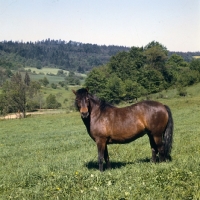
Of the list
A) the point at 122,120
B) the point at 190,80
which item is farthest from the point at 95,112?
the point at 190,80

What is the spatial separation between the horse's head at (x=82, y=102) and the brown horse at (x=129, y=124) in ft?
0.36

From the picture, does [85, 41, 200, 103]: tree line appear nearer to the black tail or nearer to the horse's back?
the black tail

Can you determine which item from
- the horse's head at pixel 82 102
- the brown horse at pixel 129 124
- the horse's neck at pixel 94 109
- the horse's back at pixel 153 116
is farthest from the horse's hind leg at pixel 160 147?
the horse's head at pixel 82 102

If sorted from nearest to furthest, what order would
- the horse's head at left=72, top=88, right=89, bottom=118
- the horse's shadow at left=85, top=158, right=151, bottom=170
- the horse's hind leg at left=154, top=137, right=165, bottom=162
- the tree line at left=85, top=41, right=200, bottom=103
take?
the horse's head at left=72, top=88, right=89, bottom=118 → the horse's hind leg at left=154, top=137, right=165, bottom=162 → the horse's shadow at left=85, top=158, right=151, bottom=170 → the tree line at left=85, top=41, right=200, bottom=103

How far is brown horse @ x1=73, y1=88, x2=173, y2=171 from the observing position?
877 cm

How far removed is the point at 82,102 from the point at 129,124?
155 cm

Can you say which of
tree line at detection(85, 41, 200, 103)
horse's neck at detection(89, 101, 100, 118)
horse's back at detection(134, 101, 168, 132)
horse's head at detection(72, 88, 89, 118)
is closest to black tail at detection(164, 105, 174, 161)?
horse's back at detection(134, 101, 168, 132)

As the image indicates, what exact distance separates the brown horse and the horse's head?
0.11 m

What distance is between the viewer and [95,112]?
902 cm

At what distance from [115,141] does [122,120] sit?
66cm

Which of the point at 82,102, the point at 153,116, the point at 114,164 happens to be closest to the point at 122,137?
the point at 153,116

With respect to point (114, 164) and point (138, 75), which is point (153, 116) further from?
point (138, 75)

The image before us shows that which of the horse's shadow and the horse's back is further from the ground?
the horse's back

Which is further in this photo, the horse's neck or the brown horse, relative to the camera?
the horse's neck
